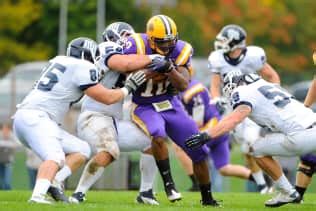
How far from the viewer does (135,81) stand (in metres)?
11.1

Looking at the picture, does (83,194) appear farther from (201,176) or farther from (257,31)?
(257,31)

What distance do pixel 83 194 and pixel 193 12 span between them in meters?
28.7

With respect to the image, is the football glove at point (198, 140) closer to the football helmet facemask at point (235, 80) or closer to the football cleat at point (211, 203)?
the football helmet facemask at point (235, 80)

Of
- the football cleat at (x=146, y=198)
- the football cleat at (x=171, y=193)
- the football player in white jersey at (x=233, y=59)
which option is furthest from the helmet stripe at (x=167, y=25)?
the football player in white jersey at (x=233, y=59)

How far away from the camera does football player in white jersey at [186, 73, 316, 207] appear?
426 inches

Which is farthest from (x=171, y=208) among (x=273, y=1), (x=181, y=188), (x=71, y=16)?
(x=273, y=1)

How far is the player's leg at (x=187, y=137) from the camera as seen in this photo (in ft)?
37.0

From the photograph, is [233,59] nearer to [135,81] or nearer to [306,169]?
[306,169]

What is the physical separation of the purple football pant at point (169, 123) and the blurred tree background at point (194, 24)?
24551 millimetres

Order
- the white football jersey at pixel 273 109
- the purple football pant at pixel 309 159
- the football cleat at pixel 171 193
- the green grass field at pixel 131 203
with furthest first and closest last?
the purple football pant at pixel 309 159 < the football cleat at pixel 171 193 < the white football jersey at pixel 273 109 < the green grass field at pixel 131 203

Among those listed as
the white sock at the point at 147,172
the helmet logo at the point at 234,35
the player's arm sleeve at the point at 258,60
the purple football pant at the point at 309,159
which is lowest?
the white sock at the point at 147,172

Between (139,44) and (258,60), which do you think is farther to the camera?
(258,60)

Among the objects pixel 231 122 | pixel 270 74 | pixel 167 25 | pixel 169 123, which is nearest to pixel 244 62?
pixel 270 74

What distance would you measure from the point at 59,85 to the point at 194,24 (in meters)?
28.8
